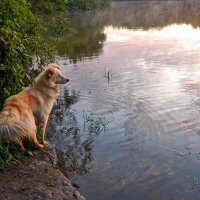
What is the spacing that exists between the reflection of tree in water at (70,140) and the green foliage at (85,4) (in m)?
51.3

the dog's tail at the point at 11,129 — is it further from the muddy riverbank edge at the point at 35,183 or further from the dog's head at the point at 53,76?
the dog's head at the point at 53,76

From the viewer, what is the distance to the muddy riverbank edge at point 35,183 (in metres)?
6.77

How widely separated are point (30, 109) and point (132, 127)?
14.9ft

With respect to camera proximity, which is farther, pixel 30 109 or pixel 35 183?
pixel 30 109

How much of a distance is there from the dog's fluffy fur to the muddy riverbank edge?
54 centimetres

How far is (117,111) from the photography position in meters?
13.9

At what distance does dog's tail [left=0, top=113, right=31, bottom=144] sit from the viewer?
729 centimetres

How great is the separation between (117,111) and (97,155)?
3.67m

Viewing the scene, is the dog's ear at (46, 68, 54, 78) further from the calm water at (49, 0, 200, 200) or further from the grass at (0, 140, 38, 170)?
the calm water at (49, 0, 200, 200)

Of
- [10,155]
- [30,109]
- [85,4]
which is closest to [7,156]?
[10,155]

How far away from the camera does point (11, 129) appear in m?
7.32

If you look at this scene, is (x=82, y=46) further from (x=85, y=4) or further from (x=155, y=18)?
(x=85, y=4)

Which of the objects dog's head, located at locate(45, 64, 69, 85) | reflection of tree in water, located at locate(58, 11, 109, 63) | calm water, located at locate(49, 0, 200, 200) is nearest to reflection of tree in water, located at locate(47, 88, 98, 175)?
calm water, located at locate(49, 0, 200, 200)

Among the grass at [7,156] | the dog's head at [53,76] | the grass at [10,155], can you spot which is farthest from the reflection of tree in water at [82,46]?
the grass at [7,156]
